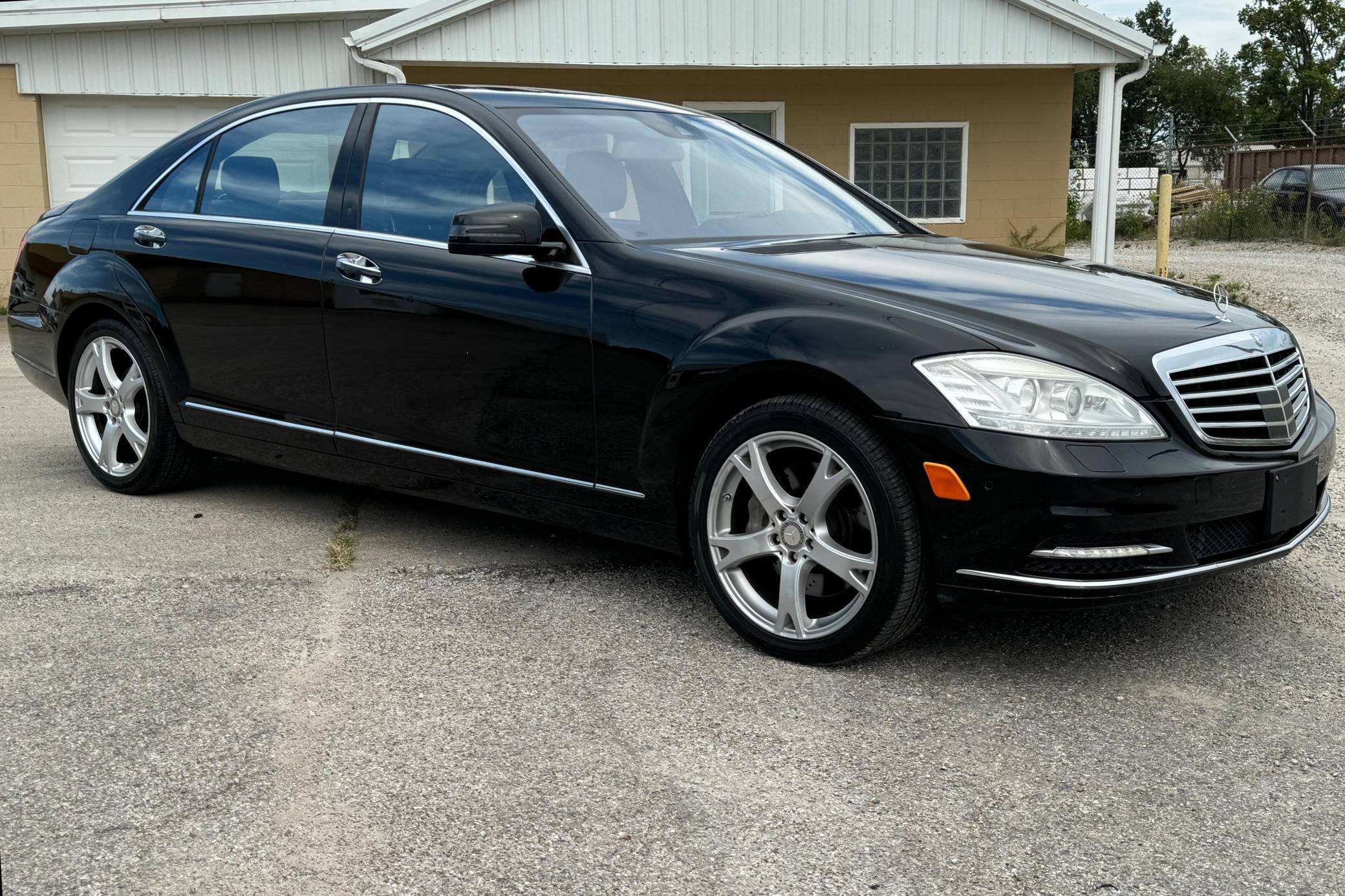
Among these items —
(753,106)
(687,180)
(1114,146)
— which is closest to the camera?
(687,180)

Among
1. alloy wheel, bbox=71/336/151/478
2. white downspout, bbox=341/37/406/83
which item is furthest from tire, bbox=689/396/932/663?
white downspout, bbox=341/37/406/83

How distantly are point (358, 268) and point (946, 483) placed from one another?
86.5 inches

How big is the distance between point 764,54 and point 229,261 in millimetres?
9548

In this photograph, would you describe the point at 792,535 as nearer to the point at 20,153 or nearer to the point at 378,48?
the point at 378,48

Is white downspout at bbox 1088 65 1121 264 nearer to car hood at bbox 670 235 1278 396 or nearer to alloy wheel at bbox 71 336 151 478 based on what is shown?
car hood at bbox 670 235 1278 396

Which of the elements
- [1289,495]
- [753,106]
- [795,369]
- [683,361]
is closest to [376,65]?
[753,106]

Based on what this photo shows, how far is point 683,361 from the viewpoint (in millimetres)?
3705

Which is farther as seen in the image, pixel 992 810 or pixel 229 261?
pixel 229 261

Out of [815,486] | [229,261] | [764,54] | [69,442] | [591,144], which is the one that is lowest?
[69,442]

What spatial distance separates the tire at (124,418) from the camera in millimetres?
5305

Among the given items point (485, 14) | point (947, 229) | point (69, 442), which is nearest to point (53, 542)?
point (69, 442)

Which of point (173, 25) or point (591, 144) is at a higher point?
point (173, 25)

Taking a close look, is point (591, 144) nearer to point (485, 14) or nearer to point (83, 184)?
point (485, 14)

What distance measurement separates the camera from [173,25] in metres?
13.1
